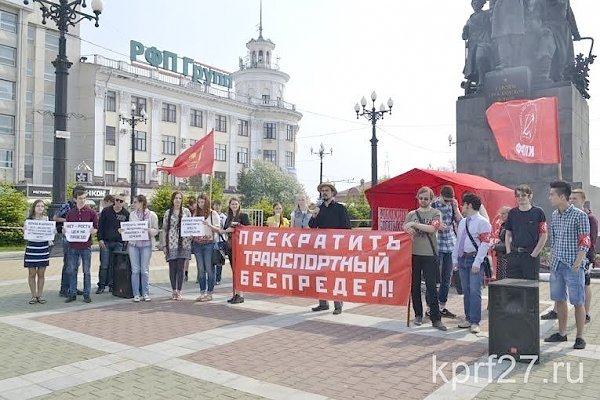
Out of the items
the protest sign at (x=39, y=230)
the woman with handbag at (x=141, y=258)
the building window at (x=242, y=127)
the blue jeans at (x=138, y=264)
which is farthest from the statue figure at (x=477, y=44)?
the building window at (x=242, y=127)

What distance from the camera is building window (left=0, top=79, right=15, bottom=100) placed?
4988 centimetres

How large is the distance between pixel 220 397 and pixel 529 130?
8477mm

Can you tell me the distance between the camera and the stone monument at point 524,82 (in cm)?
1609

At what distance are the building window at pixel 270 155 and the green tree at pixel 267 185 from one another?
8698 millimetres

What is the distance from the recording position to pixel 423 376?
17.8 feet

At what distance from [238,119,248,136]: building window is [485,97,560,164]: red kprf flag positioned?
218 ft

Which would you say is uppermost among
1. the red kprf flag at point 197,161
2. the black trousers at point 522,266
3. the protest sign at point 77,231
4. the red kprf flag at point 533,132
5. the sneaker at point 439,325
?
the red kprf flag at point 533,132

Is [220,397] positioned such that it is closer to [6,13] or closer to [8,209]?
[8,209]

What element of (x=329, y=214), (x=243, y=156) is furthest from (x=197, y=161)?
(x=243, y=156)

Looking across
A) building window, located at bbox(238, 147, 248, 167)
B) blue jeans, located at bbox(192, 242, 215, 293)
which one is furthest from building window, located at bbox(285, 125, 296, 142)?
blue jeans, located at bbox(192, 242, 215, 293)

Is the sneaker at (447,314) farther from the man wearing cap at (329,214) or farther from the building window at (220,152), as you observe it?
the building window at (220,152)

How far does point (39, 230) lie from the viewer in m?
9.52

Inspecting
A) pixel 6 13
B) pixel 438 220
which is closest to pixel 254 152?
pixel 6 13

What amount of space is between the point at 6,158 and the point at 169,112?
66.0 feet
